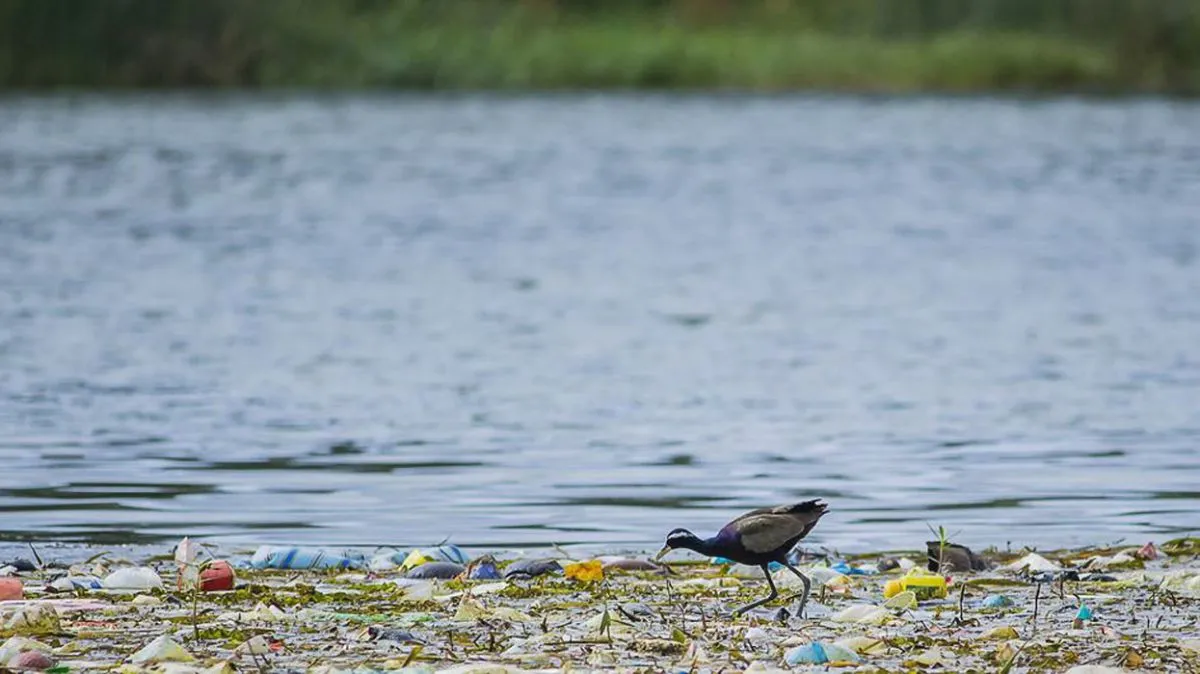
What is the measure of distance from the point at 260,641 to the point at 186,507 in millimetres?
4821

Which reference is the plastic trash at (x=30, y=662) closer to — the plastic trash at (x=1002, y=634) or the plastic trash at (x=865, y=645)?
the plastic trash at (x=865, y=645)

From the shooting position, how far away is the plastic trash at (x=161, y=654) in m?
7.83

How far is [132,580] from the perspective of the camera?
9.78 m

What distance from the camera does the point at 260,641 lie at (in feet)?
26.6

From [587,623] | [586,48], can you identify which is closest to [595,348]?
[587,623]

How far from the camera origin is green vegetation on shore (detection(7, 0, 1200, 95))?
63.9 m

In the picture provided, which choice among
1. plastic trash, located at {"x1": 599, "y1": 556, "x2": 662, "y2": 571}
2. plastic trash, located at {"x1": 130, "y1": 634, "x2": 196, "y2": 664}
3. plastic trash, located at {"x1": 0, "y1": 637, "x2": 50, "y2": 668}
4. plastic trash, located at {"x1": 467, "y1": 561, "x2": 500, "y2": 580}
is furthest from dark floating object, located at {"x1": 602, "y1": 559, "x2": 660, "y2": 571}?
plastic trash, located at {"x1": 0, "y1": 637, "x2": 50, "y2": 668}

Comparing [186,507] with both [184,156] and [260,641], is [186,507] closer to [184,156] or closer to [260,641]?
[260,641]

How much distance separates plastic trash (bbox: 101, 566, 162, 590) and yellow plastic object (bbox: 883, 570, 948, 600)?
9.66 ft

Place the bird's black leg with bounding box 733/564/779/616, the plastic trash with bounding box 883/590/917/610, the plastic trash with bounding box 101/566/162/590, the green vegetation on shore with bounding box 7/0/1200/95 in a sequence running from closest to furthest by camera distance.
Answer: the bird's black leg with bounding box 733/564/779/616 → the plastic trash with bounding box 883/590/917/610 → the plastic trash with bounding box 101/566/162/590 → the green vegetation on shore with bounding box 7/0/1200/95

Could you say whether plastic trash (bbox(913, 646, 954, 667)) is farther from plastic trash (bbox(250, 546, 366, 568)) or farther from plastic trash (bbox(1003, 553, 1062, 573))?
plastic trash (bbox(250, 546, 366, 568))

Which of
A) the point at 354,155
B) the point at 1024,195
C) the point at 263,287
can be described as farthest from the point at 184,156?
the point at 263,287

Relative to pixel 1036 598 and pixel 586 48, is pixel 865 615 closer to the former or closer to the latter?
pixel 1036 598

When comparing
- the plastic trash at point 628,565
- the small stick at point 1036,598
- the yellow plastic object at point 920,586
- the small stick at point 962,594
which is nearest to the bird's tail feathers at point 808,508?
the small stick at point 962,594
